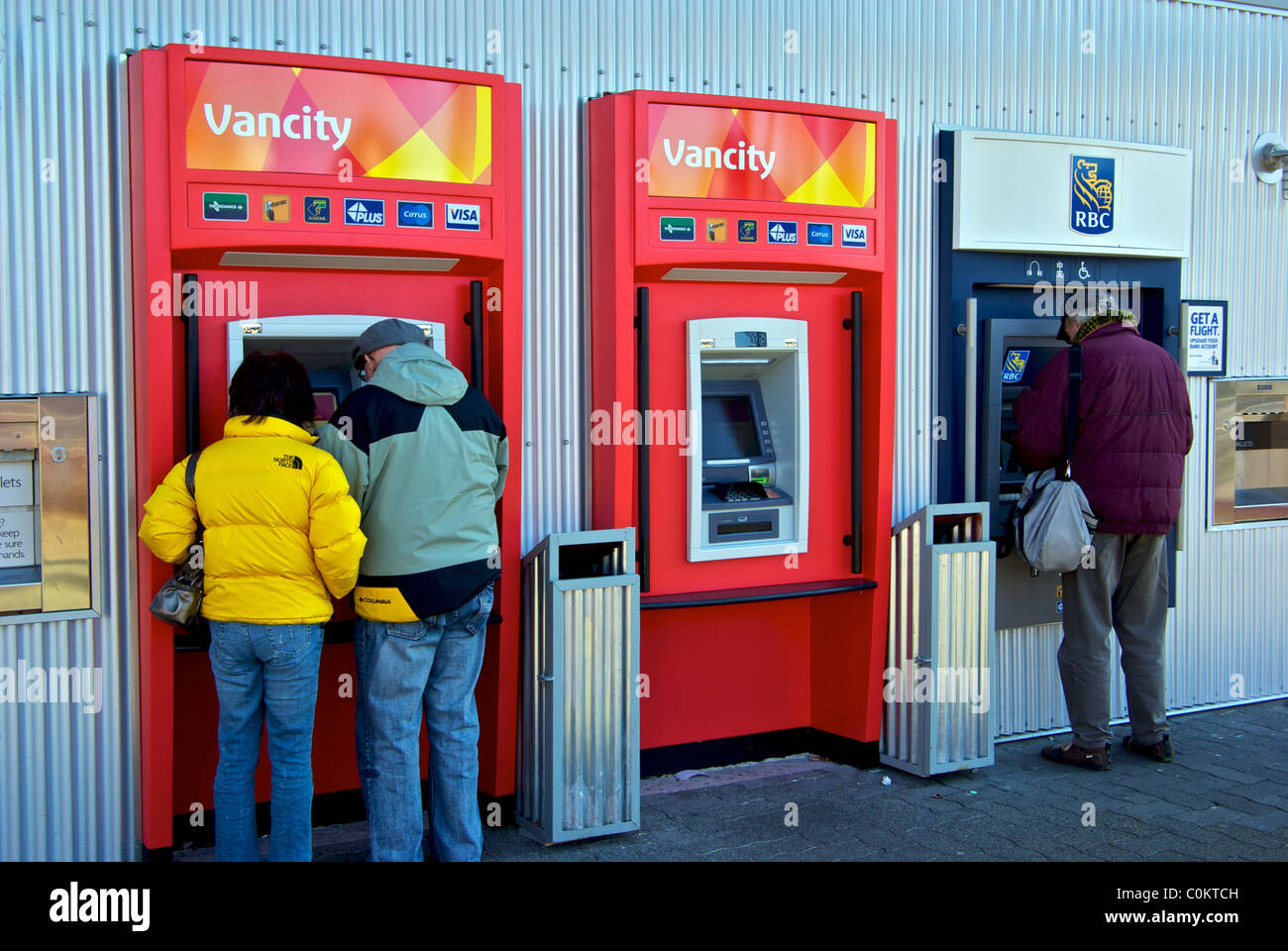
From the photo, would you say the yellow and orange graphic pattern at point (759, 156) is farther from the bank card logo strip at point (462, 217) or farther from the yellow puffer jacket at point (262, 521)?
the yellow puffer jacket at point (262, 521)

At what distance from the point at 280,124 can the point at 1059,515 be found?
330 cm

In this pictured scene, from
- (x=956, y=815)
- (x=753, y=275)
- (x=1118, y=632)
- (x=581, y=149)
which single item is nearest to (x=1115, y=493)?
(x=1118, y=632)

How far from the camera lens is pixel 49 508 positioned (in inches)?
144

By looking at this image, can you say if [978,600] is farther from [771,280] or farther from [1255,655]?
[1255,655]

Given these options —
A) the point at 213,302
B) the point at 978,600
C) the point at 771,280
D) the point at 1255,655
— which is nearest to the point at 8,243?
the point at 213,302

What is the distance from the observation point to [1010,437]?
5211 millimetres

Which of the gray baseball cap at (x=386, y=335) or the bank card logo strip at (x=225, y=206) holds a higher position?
the bank card logo strip at (x=225, y=206)

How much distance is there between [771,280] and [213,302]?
2.10 m

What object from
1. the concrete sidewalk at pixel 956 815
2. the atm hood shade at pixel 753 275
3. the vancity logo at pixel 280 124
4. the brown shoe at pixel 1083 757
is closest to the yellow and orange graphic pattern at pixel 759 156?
the atm hood shade at pixel 753 275

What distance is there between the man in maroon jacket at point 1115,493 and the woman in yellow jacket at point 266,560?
3.03 metres

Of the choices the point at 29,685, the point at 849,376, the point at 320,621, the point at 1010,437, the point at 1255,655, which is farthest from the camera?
the point at 1255,655

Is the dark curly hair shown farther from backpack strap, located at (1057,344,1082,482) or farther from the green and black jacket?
backpack strap, located at (1057,344,1082,482)

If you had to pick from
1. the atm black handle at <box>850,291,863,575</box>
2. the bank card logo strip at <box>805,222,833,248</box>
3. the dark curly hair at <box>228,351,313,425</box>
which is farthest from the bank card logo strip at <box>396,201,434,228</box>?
the atm black handle at <box>850,291,863,575</box>

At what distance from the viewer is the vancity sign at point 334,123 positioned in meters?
3.60
